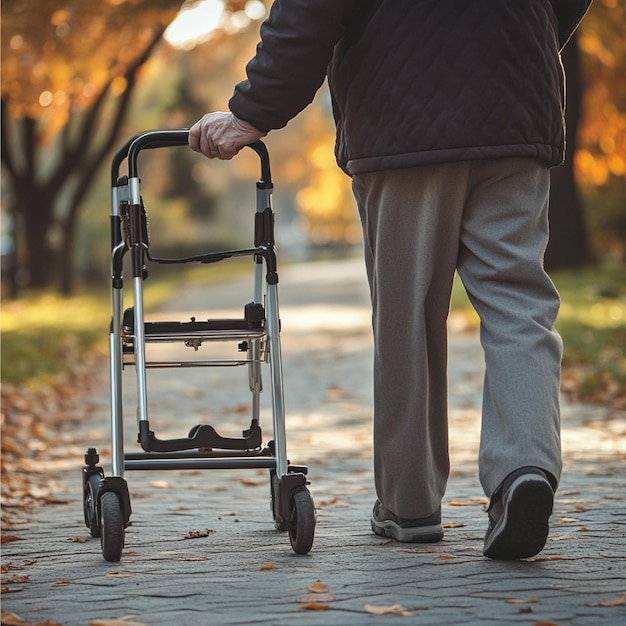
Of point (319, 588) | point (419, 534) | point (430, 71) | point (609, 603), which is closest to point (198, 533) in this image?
point (419, 534)

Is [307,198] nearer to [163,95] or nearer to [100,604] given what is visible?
[163,95]

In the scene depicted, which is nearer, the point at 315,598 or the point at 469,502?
the point at 315,598

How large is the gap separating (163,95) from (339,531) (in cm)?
3006

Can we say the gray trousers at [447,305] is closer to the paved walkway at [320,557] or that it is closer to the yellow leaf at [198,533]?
the paved walkway at [320,557]

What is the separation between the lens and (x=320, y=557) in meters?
3.54

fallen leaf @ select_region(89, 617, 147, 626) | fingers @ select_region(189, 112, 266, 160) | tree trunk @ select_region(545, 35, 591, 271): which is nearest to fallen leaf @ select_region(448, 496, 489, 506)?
fingers @ select_region(189, 112, 266, 160)

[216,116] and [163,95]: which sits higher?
[163,95]

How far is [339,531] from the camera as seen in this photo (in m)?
4.02

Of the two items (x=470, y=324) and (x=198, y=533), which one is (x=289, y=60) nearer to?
(x=198, y=533)

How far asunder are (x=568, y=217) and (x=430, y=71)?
16225mm

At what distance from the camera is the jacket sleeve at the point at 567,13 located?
364cm

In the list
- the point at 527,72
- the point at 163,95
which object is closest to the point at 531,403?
the point at 527,72

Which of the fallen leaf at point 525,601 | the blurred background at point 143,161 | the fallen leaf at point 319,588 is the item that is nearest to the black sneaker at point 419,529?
the fallen leaf at point 319,588

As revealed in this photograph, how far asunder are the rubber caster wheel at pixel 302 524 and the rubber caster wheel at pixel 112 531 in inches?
19.3
